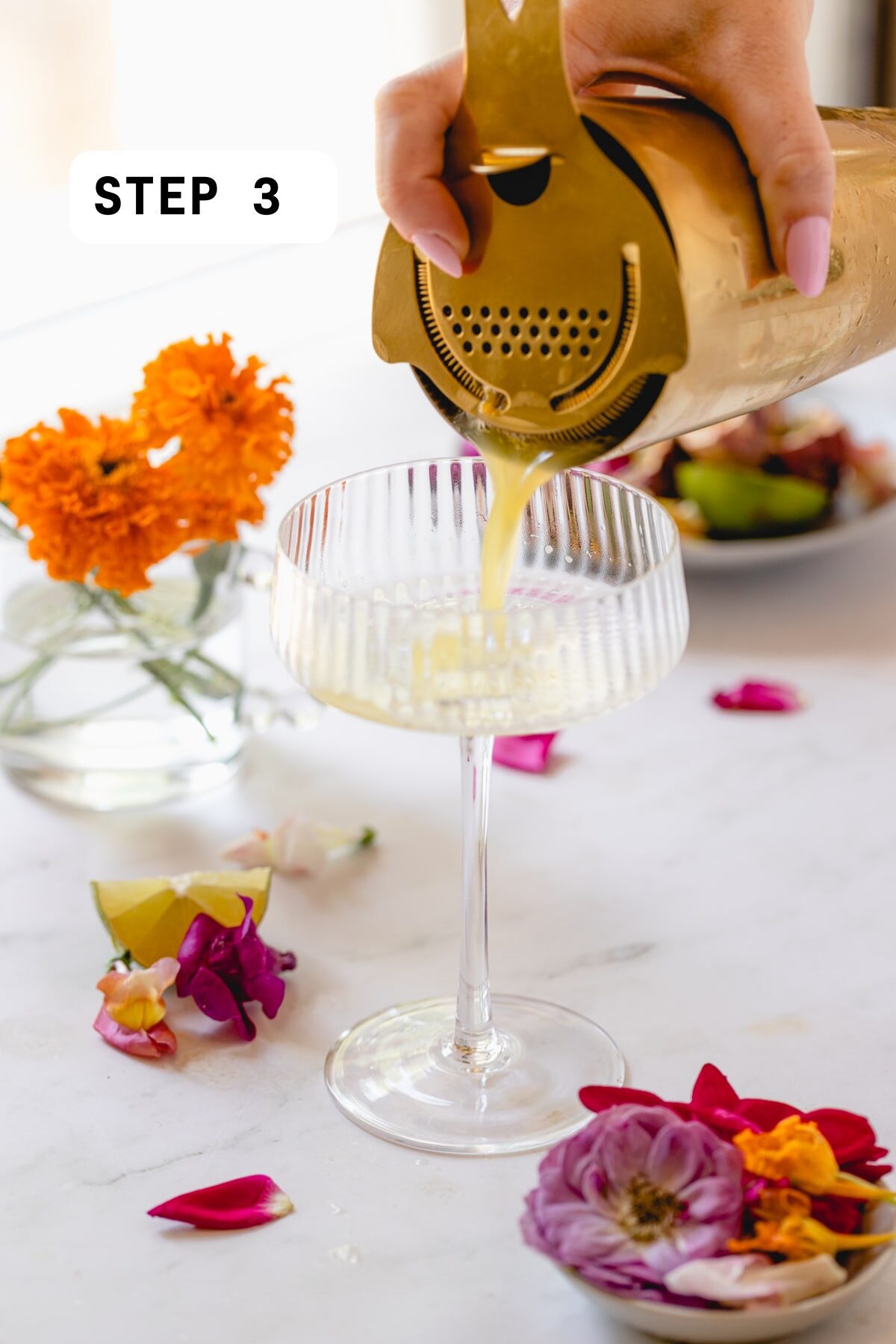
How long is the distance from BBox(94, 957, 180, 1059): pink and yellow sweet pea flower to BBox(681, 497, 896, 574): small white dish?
62cm

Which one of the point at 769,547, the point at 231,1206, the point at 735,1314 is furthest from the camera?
the point at 769,547

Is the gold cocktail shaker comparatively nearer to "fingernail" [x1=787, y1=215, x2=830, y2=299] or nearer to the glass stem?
"fingernail" [x1=787, y1=215, x2=830, y2=299]

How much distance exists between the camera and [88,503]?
93cm

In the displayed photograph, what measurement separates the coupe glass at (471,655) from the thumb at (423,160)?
155mm

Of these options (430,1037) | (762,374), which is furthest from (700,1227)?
(762,374)

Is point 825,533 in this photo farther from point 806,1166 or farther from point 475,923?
point 806,1166

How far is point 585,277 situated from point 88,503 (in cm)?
40

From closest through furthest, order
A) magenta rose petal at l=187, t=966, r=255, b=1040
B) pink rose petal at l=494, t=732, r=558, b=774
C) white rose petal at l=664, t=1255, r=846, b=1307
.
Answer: white rose petal at l=664, t=1255, r=846, b=1307
magenta rose petal at l=187, t=966, r=255, b=1040
pink rose petal at l=494, t=732, r=558, b=774

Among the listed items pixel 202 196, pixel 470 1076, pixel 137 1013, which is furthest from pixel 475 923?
pixel 202 196

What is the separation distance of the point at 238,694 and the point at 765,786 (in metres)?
0.37

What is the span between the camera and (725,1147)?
2.04 feet

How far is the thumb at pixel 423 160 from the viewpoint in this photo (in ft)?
2.15

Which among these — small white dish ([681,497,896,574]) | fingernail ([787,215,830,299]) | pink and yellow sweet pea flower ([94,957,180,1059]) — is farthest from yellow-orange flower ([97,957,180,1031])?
small white dish ([681,497,896,574])

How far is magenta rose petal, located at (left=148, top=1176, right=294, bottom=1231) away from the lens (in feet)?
2.25
